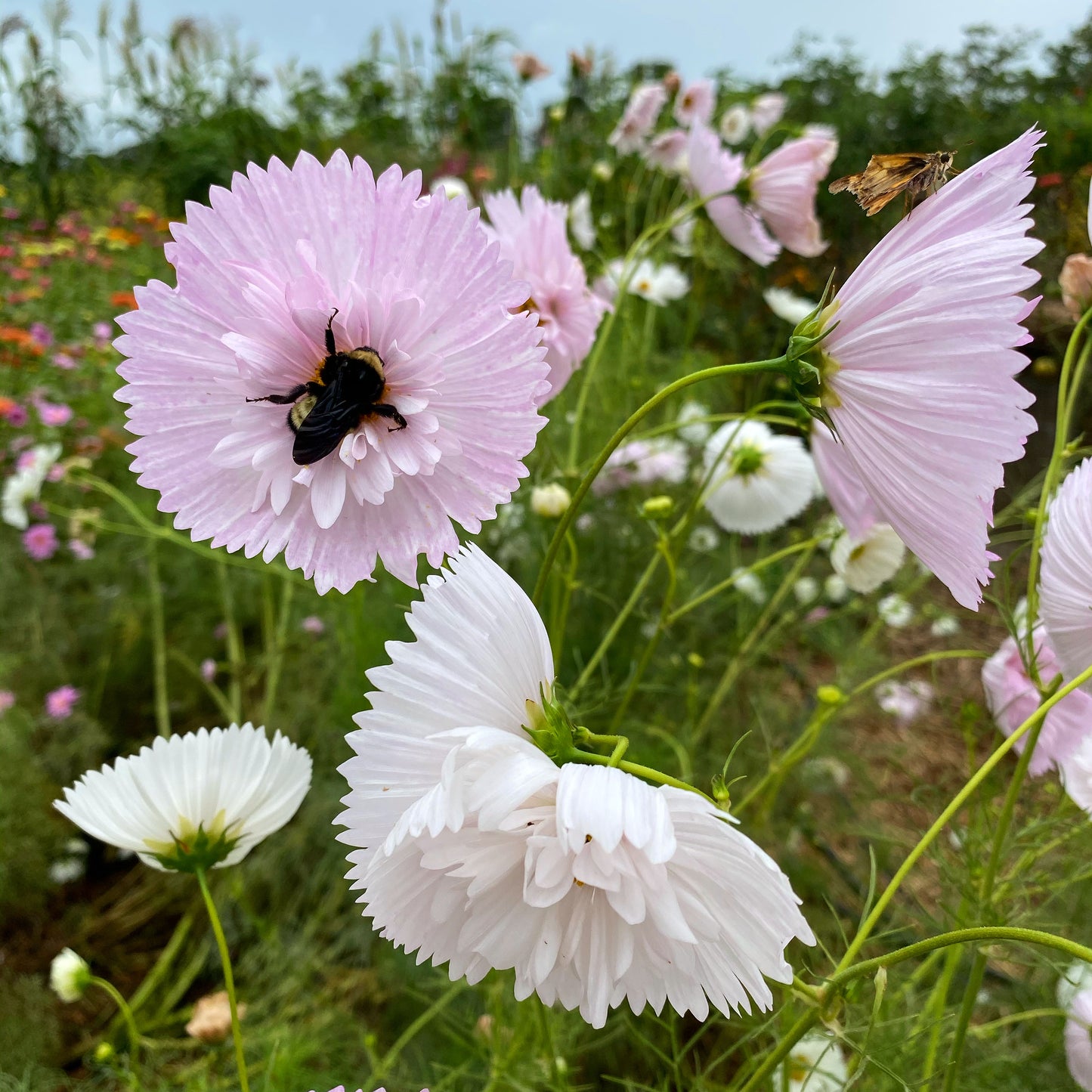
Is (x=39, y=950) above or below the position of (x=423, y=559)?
below

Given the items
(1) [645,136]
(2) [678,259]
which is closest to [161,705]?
(1) [645,136]

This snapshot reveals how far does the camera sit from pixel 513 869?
247mm

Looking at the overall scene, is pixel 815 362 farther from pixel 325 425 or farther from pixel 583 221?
pixel 583 221

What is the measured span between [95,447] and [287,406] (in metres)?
1.38

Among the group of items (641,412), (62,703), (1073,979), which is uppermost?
(641,412)

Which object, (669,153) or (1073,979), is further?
(669,153)

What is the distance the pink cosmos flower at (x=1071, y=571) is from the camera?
0.30 meters

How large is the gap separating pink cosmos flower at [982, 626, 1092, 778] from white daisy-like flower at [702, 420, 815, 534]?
0.31 m

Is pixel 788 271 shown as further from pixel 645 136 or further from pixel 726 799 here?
pixel 726 799

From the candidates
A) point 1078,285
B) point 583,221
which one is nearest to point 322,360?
point 1078,285

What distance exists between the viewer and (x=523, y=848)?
0.79ft

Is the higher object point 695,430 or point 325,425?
point 325,425

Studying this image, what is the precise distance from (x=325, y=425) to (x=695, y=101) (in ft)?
4.22

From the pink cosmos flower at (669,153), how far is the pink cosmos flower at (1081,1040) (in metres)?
0.96
